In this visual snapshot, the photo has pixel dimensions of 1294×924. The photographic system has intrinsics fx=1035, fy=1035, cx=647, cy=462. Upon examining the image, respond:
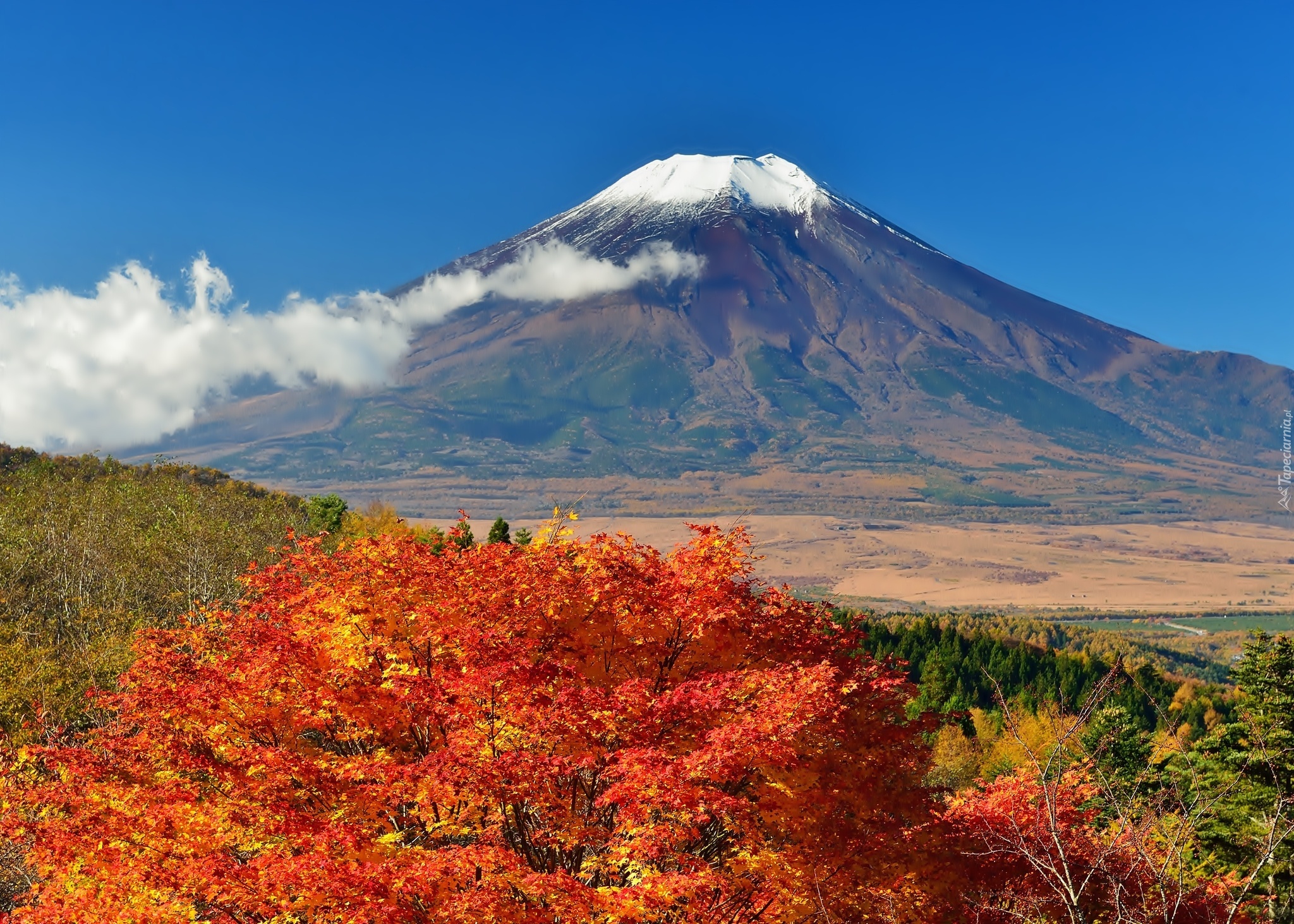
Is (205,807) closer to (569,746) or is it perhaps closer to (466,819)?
(466,819)

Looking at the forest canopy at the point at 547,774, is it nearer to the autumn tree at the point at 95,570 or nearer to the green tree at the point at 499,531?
the autumn tree at the point at 95,570

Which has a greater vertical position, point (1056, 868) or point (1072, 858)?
point (1056, 868)

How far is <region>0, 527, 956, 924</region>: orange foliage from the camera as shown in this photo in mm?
13047

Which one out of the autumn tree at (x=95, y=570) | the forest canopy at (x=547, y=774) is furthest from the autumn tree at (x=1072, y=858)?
the autumn tree at (x=95, y=570)

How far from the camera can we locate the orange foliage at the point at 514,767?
42.8ft

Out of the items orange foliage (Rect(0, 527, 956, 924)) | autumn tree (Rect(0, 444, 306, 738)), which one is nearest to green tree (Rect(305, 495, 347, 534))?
autumn tree (Rect(0, 444, 306, 738))

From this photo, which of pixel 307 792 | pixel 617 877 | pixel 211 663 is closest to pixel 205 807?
pixel 307 792

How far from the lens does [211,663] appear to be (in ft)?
61.7

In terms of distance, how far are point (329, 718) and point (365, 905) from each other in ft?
15.5

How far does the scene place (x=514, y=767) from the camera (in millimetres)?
13141

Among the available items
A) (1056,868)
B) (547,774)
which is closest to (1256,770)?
(1056,868)

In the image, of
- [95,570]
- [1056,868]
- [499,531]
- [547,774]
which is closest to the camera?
[547,774]

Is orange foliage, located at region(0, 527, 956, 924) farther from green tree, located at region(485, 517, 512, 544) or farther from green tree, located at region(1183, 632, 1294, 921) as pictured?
Result: green tree, located at region(485, 517, 512, 544)

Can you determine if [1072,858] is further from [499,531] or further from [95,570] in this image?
[499,531]
